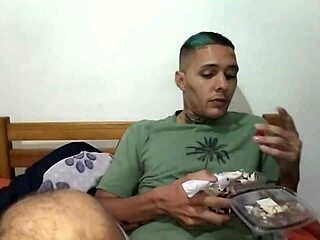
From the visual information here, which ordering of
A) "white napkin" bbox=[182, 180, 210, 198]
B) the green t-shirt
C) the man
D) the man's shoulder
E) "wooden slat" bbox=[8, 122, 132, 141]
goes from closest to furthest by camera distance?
"white napkin" bbox=[182, 180, 210, 198]
the man
the green t-shirt
the man's shoulder
"wooden slat" bbox=[8, 122, 132, 141]

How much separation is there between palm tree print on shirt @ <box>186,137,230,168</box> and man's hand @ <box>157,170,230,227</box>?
0.15 metres

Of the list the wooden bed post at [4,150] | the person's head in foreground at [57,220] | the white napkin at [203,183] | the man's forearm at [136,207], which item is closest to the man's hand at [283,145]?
the white napkin at [203,183]

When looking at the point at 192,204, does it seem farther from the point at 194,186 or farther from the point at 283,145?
the point at 283,145

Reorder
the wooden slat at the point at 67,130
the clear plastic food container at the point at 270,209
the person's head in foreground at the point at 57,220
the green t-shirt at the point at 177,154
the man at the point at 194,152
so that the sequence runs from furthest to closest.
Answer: the wooden slat at the point at 67,130 → the green t-shirt at the point at 177,154 → the man at the point at 194,152 → the clear plastic food container at the point at 270,209 → the person's head in foreground at the point at 57,220

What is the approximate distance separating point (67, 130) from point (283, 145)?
781mm

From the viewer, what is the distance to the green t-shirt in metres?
1.67

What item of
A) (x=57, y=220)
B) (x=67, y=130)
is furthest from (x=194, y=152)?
(x=57, y=220)

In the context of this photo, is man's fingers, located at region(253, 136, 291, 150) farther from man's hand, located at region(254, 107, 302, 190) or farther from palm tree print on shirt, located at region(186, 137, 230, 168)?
palm tree print on shirt, located at region(186, 137, 230, 168)

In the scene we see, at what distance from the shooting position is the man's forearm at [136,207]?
62.2 inches

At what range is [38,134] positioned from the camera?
2012mm

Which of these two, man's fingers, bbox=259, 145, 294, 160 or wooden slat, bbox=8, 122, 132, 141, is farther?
wooden slat, bbox=8, 122, 132, 141

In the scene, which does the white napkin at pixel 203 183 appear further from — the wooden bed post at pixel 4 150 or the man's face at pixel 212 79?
the wooden bed post at pixel 4 150

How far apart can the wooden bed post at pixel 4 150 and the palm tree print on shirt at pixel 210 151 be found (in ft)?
2.26

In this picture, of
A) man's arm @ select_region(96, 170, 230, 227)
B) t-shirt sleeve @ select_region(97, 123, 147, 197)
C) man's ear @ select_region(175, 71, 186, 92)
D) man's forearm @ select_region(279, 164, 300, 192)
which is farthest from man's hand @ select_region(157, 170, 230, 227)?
man's ear @ select_region(175, 71, 186, 92)
